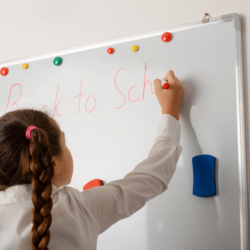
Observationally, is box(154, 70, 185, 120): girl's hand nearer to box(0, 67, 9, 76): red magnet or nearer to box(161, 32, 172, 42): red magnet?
box(161, 32, 172, 42): red magnet

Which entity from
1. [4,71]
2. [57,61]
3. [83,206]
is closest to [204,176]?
[83,206]

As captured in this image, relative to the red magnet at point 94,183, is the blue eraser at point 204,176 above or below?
above

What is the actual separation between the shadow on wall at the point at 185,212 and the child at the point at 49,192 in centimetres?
10

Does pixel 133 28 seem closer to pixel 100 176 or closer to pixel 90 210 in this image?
pixel 100 176

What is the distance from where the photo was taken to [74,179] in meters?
0.91

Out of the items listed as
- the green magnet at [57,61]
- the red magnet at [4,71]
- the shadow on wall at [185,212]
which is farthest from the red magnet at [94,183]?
the red magnet at [4,71]

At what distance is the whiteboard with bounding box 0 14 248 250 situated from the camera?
702 mm

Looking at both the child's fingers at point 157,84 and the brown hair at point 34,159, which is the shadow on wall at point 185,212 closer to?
the child's fingers at point 157,84

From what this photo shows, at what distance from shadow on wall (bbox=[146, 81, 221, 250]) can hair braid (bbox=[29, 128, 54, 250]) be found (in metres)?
0.38

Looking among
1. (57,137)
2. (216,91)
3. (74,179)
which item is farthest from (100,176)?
(216,91)

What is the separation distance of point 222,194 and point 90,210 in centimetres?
35

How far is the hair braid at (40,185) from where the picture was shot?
465mm

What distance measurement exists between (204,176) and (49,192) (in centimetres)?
41

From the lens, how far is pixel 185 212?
0.74 m
